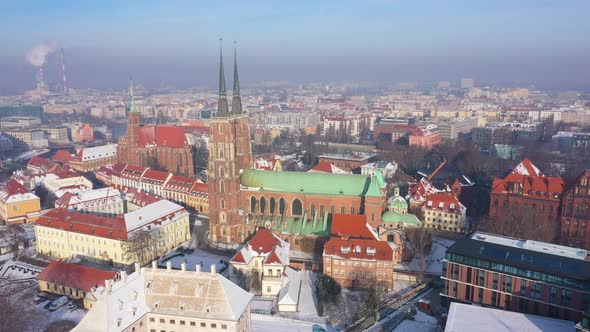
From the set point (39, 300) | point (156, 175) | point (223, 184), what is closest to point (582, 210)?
point (223, 184)

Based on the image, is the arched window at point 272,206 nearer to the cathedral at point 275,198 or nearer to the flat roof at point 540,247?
the cathedral at point 275,198

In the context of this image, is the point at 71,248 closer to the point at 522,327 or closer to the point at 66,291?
the point at 66,291

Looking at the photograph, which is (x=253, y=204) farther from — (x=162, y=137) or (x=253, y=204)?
(x=162, y=137)

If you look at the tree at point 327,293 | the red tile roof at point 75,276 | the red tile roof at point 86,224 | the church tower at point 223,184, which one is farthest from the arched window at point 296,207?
the red tile roof at point 75,276

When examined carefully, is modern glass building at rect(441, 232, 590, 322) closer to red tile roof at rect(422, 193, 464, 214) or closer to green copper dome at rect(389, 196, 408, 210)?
green copper dome at rect(389, 196, 408, 210)

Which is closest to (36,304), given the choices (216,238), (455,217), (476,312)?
(216,238)

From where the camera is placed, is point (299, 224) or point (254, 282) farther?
point (299, 224)
